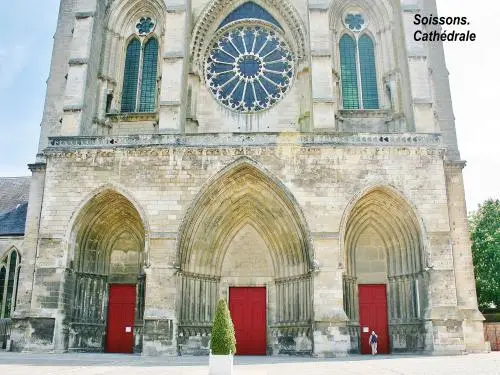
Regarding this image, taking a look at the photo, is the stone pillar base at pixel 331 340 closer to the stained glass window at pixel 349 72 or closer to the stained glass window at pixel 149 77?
the stained glass window at pixel 349 72

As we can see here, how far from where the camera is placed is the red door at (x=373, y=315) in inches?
567

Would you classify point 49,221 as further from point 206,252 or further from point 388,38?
point 388,38

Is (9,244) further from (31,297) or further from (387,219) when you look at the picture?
(387,219)

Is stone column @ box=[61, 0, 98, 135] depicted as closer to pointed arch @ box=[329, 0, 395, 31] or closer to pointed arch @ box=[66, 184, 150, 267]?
pointed arch @ box=[66, 184, 150, 267]

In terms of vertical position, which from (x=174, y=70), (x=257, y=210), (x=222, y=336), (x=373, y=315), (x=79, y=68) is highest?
(x=79, y=68)

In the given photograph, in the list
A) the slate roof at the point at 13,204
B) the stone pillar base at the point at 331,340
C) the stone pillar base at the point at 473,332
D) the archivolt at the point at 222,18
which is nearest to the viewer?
the stone pillar base at the point at 331,340

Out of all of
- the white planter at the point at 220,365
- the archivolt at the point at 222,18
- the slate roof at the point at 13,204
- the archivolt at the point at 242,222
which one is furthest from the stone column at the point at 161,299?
the slate roof at the point at 13,204

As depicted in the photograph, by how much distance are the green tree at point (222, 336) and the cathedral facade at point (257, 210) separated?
481 cm

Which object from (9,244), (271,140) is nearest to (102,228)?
(9,244)

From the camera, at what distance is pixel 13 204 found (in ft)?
68.0

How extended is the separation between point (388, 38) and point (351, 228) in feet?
23.3

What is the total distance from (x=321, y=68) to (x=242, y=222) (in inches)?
216

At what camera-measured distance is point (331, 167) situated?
14.0 metres

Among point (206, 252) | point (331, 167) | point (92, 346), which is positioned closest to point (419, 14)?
point (331, 167)
